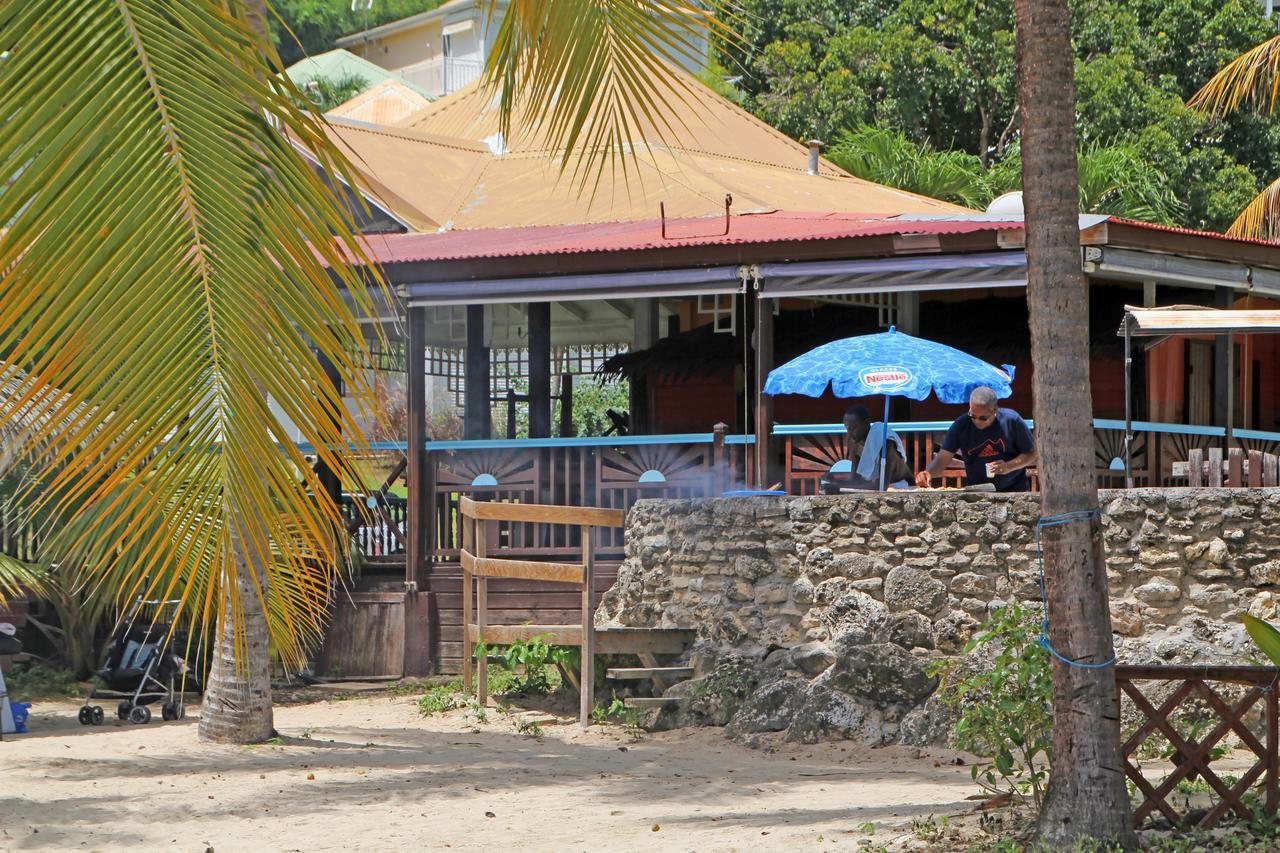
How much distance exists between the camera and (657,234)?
15.0 meters

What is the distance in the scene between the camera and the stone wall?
35.0 ft

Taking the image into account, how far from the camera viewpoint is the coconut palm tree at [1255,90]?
60.5ft

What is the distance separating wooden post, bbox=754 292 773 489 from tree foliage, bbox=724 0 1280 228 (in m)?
11.7

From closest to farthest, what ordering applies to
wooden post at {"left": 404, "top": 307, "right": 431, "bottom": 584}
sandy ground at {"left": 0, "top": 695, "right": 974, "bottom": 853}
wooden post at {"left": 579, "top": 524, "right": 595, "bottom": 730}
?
sandy ground at {"left": 0, "top": 695, "right": 974, "bottom": 853} < wooden post at {"left": 579, "top": 524, "right": 595, "bottom": 730} < wooden post at {"left": 404, "top": 307, "right": 431, "bottom": 584}

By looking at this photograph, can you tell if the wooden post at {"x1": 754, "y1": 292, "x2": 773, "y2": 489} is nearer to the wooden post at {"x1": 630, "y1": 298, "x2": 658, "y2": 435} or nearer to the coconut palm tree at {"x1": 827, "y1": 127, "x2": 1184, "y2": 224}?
the wooden post at {"x1": 630, "y1": 298, "x2": 658, "y2": 435}

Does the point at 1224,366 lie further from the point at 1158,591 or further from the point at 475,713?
the point at 475,713

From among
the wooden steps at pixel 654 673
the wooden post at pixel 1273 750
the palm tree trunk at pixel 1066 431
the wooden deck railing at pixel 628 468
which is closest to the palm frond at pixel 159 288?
the palm tree trunk at pixel 1066 431

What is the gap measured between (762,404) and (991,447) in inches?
99.3

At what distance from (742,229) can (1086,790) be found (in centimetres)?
859

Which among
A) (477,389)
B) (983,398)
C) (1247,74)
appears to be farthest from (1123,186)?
(983,398)

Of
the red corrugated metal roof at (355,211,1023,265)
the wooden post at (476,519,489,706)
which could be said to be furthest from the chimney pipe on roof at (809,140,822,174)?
the wooden post at (476,519,489,706)

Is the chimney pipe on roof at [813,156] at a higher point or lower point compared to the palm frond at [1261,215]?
higher

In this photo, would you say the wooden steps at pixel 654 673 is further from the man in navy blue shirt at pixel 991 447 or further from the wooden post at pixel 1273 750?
the wooden post at pixel 1273 750

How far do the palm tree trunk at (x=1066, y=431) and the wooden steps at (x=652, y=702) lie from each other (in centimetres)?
523
